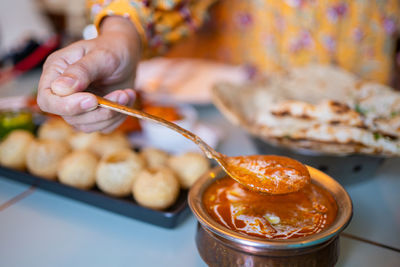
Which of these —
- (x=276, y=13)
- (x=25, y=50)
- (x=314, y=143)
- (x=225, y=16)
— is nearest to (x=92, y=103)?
(x=314, y=143)

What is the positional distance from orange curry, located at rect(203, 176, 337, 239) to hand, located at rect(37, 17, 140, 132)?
12.1 inches

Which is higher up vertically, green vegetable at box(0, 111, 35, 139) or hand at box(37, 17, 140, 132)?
hand at box(37, 17, 140, 132)

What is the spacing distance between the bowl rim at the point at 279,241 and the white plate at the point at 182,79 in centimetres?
91

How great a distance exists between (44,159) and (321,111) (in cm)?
83

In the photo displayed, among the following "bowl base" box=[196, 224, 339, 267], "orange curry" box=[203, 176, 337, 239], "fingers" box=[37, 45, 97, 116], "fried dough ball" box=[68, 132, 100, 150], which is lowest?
"fried dough ball" box=[68, 132, 100, 150]

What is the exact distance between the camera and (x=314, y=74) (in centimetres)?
133

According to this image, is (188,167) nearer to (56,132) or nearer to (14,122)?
(56,132)

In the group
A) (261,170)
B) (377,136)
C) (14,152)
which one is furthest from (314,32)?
(14,152)

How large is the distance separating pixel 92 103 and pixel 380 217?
0.79 metres

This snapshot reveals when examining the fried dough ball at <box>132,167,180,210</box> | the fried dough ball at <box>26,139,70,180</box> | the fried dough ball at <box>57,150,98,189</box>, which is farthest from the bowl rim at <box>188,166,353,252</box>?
the fried dough ball at <box>26,139,70,180</box>

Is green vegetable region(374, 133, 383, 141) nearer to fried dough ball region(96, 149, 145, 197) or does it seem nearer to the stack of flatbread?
the stack of flatbread

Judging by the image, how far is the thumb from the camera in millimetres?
651

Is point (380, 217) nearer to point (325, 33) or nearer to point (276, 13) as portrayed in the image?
point (325, 33)

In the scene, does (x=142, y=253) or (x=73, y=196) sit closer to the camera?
(x=142, y=253)
